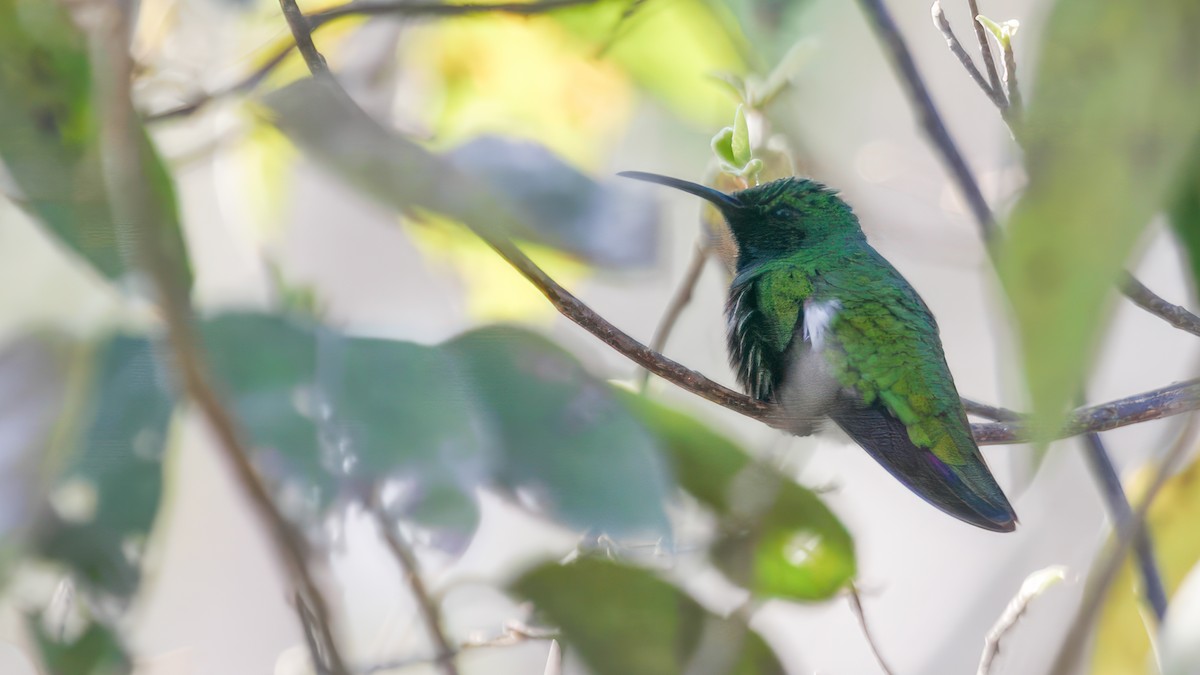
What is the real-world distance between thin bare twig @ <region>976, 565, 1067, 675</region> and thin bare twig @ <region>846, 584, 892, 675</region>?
0.05 meters

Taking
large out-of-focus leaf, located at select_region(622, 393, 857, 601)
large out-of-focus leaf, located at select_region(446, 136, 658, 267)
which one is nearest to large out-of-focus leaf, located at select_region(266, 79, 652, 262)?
large out-of-focus leaf, located at select_region(446, 136, 658, 267)

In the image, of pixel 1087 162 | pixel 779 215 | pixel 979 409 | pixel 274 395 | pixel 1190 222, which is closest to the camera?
pixel 1087 162

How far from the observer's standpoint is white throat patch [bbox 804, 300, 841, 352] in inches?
24.9

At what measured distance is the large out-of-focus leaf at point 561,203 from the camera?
55cm

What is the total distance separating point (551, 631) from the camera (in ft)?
1.55

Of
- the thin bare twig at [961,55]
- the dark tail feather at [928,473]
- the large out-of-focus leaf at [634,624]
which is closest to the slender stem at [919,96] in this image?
the thin bare twig at [961,55]

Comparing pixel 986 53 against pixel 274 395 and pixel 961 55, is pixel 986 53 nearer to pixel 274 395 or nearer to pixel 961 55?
pixel 961 55

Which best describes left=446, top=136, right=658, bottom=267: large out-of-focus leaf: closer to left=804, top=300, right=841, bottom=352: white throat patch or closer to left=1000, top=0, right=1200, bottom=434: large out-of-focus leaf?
left=804, top=300, right=841, bottom=352: white throat patch

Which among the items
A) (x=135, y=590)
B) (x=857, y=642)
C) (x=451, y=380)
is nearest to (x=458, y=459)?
(x=451, y=380)

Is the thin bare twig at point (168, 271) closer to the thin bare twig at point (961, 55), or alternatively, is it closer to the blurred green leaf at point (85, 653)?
the blurred green leaf at point (85, 653)

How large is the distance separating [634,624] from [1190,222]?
0.94 feet

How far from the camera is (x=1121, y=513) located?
1.49 ft

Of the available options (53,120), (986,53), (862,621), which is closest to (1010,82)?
(986,53)

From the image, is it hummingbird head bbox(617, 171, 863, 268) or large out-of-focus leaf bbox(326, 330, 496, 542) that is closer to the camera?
large out-of-focus leaf bbox(326, 330, 496, 542)
